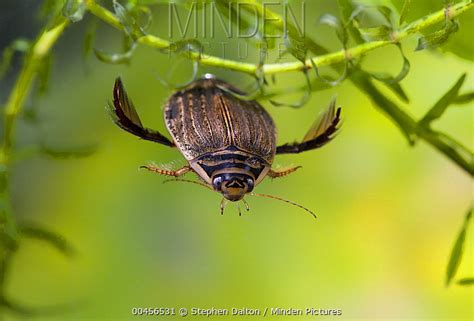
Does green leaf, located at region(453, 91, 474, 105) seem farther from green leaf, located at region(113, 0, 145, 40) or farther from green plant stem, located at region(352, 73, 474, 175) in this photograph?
green leaf, located at region(113, 0, 145, 40)

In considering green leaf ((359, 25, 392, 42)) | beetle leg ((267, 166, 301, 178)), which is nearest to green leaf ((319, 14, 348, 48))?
green leaf ((359, 25, 392, 42))

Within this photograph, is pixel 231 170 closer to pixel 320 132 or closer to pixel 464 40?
pixel 320 132

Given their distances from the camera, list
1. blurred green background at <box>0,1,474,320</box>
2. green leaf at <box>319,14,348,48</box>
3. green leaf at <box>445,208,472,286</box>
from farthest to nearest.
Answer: blurred green background at <box>0,1,474,320</box> → green leaf at <box>445,208,472,286</box> → green leaf at <box>319,14,348,48</box>

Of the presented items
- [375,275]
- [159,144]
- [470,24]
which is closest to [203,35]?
[159,144]

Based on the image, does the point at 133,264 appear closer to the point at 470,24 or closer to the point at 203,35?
the point at 203,35

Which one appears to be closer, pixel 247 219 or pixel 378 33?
pixel 378 33

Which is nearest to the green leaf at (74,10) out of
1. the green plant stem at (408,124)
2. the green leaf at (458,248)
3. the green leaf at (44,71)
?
the green leaf at (44,71)

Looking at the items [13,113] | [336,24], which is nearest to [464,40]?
[336,24]

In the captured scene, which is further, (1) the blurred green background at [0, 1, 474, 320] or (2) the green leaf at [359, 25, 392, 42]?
(1) the blurred green background at [0, 1, 474, 320]
